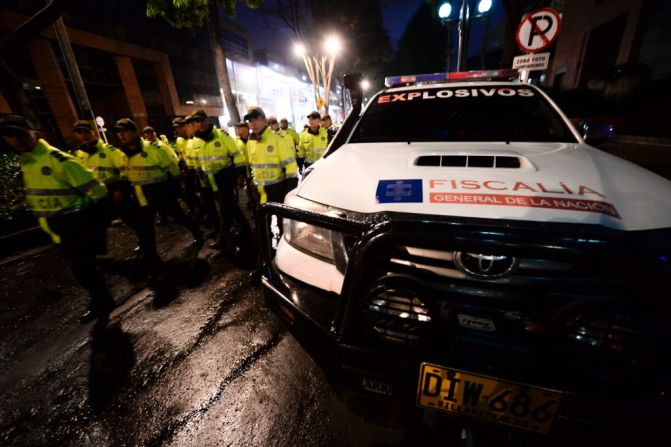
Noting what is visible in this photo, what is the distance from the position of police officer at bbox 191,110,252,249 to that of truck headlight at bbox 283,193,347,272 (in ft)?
11.0

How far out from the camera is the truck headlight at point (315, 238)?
1.34m

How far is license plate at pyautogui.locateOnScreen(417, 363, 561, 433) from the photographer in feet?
2.99

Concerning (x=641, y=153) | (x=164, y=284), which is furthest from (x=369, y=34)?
(x=164, y=284)

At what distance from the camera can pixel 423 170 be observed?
1582 millimetres

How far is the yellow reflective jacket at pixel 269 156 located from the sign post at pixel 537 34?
12.8 ft

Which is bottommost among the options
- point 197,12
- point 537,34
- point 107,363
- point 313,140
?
point 107,363

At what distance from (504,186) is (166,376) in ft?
8.68

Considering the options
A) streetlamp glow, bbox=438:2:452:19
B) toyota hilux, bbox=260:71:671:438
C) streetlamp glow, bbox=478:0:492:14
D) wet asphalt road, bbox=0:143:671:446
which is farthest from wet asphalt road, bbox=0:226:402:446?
streetlamp glow, bbox=478:0:492:14

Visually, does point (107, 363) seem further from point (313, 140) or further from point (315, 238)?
point (313, 140)

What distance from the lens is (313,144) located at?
25.7 feet

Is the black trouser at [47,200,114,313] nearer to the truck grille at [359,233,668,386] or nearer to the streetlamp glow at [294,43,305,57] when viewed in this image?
the truck grille at [359,233,668,386]

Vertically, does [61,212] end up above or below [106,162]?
below

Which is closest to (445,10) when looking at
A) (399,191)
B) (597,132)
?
(597,132)

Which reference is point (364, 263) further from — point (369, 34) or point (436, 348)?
point (369, 34)
